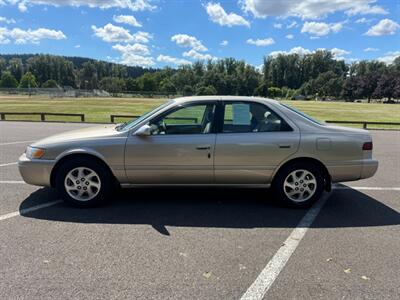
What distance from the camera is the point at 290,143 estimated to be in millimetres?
4719

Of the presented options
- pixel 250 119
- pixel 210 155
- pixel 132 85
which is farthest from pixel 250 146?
pixel 132 85

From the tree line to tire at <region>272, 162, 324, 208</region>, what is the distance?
104 metres

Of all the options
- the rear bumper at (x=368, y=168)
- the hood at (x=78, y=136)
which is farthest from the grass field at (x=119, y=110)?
the rear bumper at (x=368, y=168)

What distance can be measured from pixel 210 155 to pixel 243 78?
131 m

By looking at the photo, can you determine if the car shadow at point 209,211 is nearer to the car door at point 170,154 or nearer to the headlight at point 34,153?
the car door at point 170,154

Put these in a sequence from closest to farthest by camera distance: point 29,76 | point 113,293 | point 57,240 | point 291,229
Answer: point 113,293
point 57,240
point 291,229
point 29,76

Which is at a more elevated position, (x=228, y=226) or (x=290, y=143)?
(x=290, y=143)

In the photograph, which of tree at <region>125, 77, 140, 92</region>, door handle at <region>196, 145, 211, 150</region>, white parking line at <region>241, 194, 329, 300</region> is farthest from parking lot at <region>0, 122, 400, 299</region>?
tree at <region>125, 77, 140, 92</region>

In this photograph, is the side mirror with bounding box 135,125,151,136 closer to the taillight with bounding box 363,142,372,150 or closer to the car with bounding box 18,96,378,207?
the car with bounding box 18,96,378,207

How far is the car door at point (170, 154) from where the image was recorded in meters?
4.66

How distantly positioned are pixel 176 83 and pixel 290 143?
133406 mm

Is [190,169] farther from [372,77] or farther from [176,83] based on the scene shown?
Answer: [176,83]

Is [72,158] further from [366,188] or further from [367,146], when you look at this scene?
[366,188]

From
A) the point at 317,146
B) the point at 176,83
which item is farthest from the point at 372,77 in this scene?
the point at 317,146
